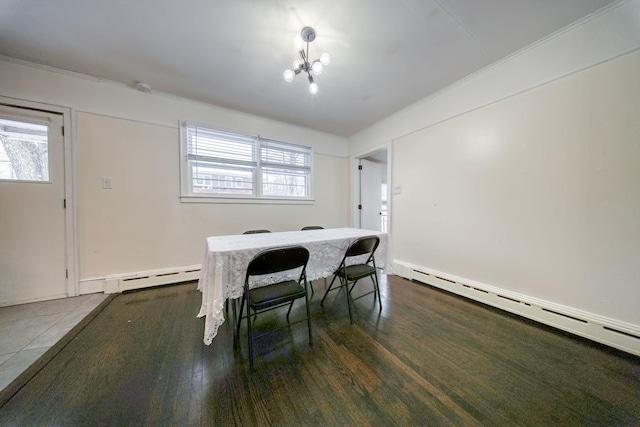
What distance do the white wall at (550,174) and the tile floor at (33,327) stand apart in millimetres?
3833

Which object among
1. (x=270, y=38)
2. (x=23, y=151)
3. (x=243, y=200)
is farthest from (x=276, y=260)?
(x=23, y=151)

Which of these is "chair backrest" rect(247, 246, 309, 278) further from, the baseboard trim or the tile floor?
the baseboard trim

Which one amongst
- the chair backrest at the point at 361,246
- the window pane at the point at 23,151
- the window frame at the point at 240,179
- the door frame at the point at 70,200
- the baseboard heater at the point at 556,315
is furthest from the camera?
the window frame at the point at 240,179

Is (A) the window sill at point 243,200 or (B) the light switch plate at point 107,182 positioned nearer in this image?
(B) the light switch plate at point 107,182

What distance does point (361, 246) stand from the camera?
1949mm

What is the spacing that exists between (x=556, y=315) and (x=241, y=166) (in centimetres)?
401

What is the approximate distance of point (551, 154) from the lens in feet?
5.94

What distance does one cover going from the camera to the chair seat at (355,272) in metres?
1.95

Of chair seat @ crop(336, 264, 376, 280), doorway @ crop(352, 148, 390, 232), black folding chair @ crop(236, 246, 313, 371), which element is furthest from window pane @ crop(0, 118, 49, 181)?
doorway @ crop(352, 148, 390, 232)

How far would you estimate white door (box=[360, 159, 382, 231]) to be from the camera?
4.30m

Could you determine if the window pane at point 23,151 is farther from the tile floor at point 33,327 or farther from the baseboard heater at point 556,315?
the baseboard heater at point 556,315

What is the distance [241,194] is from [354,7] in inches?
103

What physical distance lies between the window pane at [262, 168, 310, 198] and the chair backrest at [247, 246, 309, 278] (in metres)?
2.15

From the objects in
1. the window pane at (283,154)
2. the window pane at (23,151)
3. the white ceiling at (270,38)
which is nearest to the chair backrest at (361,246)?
the white ceiling at (270,38)
